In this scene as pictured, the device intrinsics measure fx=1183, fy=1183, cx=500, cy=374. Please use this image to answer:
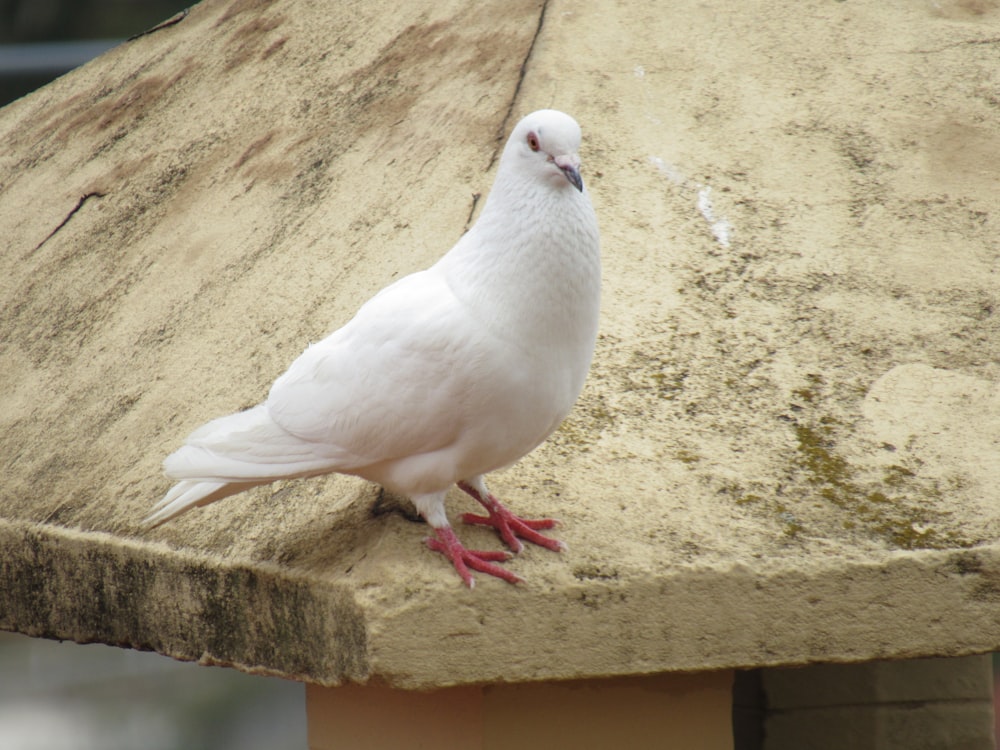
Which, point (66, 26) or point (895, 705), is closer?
point (895, 705)

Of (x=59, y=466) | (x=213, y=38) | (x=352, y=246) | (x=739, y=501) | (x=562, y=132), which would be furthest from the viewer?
(x=213, y=38)

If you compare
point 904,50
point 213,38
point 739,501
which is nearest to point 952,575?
point 739,501

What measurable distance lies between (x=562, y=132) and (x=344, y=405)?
2.80ft

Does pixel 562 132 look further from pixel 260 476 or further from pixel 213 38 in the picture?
pixel 213 38

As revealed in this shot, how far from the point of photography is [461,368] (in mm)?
2824

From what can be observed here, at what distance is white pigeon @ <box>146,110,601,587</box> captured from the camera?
284 centimetres

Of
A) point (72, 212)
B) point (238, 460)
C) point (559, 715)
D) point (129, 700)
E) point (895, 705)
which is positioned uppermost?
point (238, 460)

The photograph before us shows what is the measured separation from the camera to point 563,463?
349cm

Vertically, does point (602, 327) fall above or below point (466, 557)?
below

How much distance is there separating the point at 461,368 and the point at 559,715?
121cm

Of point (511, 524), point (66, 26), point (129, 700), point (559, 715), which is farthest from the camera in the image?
point (129, 700)

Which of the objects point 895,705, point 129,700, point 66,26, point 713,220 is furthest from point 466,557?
point 129,700

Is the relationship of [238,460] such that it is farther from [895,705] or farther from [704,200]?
[895,705]

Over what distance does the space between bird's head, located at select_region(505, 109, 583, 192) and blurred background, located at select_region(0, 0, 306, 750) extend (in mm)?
6578
